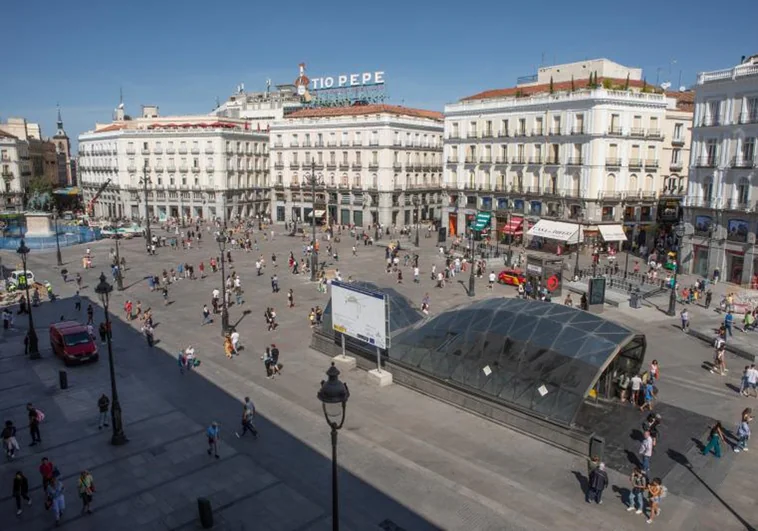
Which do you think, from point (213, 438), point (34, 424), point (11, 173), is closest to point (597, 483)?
point (213, 438)

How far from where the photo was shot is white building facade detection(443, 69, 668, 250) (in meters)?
53.0

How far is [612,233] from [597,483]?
1699 inches

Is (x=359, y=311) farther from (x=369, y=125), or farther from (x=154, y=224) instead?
(x=154, y=224)

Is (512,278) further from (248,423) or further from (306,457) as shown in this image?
(306,457)

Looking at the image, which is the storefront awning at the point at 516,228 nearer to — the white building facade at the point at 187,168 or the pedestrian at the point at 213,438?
the white building facade at the point at 187,168

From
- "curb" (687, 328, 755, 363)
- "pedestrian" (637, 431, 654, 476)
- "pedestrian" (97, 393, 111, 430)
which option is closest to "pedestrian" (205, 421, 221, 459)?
"pedestrian" (97, 393, 111, 430)

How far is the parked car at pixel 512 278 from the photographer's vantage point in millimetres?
42812

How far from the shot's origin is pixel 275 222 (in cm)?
8694

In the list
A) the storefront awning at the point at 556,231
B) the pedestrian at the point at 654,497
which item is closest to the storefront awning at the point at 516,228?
the storefront awning at the point at 556,231

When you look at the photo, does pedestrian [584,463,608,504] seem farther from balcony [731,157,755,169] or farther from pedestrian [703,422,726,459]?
balcony [731,157,755,169]

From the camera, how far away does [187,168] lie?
8506 cm

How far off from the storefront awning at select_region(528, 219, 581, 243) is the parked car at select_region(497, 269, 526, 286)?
40.5ft

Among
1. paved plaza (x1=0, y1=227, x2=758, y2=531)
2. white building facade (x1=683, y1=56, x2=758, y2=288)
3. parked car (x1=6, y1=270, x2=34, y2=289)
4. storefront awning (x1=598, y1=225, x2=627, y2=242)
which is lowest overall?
paved plaza (x1=0, y1=227, x2=758, y2=531)

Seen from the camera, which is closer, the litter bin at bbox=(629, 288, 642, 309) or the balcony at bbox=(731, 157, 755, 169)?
the litter bin at bbox=(629, 288, 642, 309)
